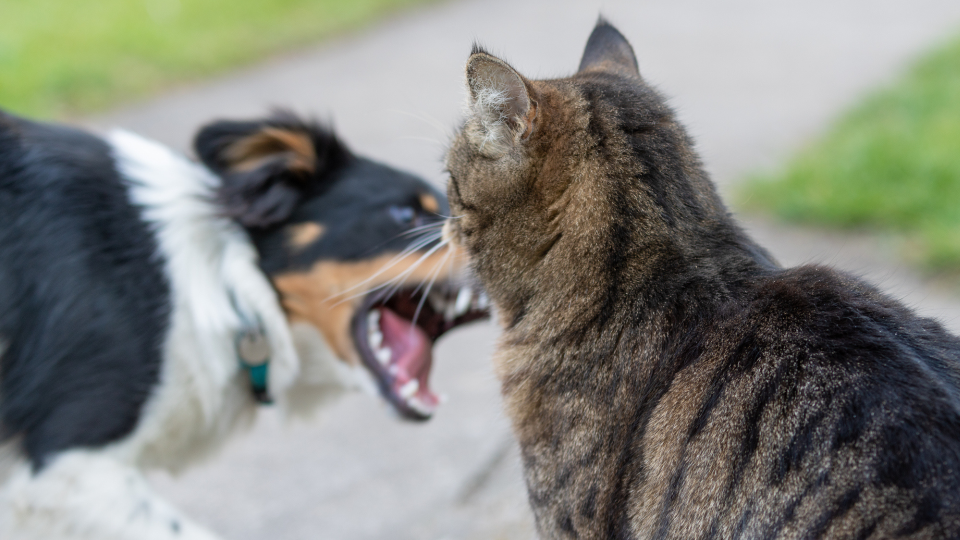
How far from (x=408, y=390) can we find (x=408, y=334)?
0.21 metres

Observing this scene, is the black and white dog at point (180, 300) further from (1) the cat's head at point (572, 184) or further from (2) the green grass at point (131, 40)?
(2) the green grass at point (131, 40)

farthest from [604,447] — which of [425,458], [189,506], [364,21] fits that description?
[364,21]

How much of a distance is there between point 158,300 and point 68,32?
5.03m

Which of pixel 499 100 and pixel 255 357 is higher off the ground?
pixel 499 100

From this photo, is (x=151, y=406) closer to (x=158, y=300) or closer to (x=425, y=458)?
(x=158, y=300)

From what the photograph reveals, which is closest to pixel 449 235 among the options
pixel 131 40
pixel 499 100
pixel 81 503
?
pixel 499 100

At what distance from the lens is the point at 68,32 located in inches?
248

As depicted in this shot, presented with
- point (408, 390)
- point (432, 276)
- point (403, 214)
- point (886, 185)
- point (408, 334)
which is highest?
point (886, 185)

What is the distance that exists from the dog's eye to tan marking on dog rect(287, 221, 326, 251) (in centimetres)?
23

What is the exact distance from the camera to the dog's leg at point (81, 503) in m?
2.08

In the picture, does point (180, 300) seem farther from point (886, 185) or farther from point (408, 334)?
point (886, 185)

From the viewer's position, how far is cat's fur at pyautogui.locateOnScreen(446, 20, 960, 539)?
51.3 inches

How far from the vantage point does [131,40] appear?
20.1 ft

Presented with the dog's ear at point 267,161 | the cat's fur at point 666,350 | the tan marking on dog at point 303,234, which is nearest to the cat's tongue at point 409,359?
the tan marking on dog at point 303,234
